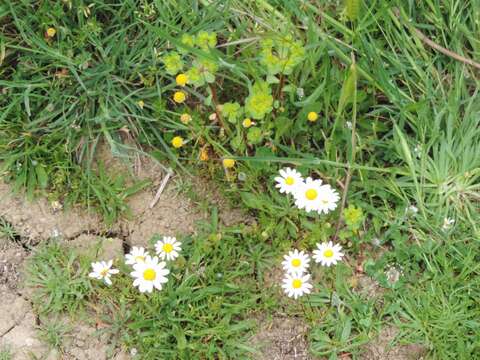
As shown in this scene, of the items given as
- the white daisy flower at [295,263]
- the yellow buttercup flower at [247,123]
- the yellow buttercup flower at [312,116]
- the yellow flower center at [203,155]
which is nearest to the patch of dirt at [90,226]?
the yellow flower center at [203,155]

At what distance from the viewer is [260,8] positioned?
2.64 m

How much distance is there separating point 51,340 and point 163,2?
4.39 ft

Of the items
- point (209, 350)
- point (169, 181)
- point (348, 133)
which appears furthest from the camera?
point (169, 181)

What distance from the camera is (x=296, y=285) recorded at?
91.0 inches

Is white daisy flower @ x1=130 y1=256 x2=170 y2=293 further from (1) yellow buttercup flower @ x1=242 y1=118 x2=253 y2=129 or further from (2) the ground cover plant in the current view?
(1) yellow buttercup flower @ x1=242 y1=118 x2=253 y2=129

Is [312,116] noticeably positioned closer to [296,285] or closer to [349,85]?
[349,85]

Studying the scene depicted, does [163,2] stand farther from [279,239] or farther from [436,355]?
[436,355]

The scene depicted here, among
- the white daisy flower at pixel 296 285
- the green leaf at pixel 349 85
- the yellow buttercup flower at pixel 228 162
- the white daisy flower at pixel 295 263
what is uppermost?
the green leaf at pixel 349 85

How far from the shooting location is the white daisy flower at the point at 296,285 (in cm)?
231

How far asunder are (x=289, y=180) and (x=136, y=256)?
0.58m

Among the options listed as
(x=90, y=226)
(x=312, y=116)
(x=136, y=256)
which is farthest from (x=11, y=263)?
(x=312, y=116)

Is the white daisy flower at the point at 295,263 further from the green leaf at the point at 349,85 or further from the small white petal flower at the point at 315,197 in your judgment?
the green leaf at the point at 349,85

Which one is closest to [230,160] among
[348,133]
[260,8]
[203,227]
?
[203,227]

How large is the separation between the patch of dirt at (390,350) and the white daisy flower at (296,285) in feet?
1.03
